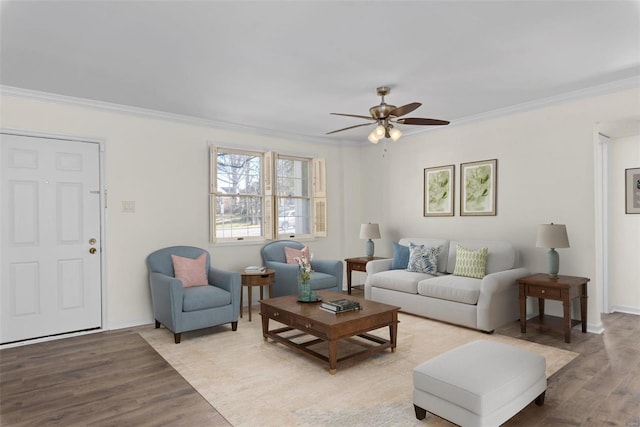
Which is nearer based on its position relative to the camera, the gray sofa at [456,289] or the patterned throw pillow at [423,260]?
the gray sofa at [456,289]

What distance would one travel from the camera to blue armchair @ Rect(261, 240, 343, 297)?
5082 millimetres

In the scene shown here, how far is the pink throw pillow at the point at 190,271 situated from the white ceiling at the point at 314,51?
186 cm

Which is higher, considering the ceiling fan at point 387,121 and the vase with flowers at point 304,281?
the ceiling fan at point 387,121

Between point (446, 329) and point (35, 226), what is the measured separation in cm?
460

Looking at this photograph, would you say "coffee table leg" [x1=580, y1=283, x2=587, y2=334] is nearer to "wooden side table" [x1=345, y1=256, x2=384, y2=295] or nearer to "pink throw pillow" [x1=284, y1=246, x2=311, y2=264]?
"wooden side table" [x1=345, y1=256, x2=384, y2=295]

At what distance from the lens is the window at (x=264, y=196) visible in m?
5.45

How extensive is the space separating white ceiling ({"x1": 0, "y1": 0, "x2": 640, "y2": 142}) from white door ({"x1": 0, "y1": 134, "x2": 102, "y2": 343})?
28.6 inches

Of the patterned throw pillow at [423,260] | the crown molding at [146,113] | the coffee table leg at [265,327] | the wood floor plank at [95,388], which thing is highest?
the crown molding at [146,113]

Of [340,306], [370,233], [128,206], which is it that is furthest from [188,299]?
[370,233]

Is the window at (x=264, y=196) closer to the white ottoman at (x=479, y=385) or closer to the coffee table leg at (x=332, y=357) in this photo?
the coffee table leg at (x=332, y=357)

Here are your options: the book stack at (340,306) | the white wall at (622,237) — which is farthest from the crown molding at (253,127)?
the book stack at (340,306)

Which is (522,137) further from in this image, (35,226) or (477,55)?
(35,226)

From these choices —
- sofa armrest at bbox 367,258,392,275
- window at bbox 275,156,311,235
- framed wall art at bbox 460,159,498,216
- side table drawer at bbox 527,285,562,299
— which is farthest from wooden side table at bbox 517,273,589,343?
window at bbox 275,156,311,235

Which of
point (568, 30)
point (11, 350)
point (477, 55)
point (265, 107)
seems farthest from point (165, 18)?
point (11, 350)
